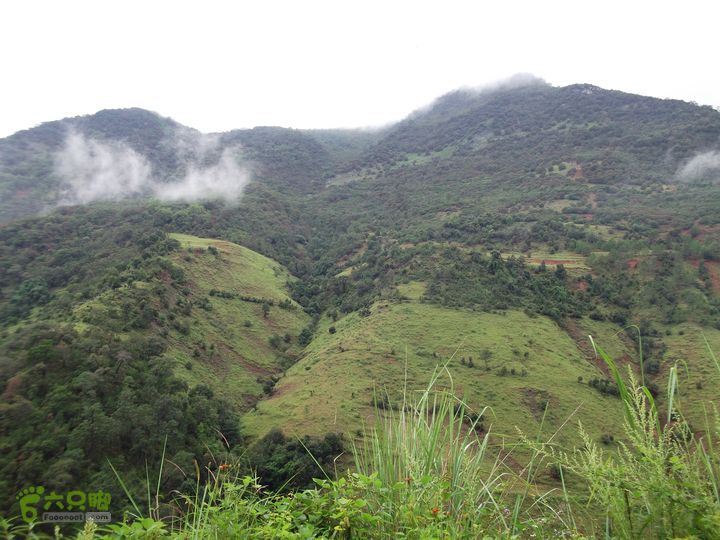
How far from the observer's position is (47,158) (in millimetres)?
146250

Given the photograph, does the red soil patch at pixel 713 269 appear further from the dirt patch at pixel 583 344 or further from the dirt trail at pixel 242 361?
the dirt trail at pixel 242 361

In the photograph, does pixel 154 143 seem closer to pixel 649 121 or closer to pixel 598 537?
pixel 649 121

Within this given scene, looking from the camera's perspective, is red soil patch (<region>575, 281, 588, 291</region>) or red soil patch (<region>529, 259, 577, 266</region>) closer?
red soil patch (<region>575, 281, 588, 291</region>)

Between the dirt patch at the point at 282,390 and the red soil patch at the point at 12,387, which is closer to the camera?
the red soil patch at the point at 12,387

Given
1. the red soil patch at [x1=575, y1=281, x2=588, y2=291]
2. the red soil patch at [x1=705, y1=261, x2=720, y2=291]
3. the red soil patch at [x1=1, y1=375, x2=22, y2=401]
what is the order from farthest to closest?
1. the red soil patch at [x1=575, y1=281, x2=588, y2=291]
2. the red soil patch at [x1=705, y1=261, x2=720, y2=291]
3. the red soil patch at [x1=1, y1=375, x2=22, y2=401]

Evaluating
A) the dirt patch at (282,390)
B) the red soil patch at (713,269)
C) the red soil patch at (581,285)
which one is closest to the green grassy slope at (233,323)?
the dirt patch at (282,390)

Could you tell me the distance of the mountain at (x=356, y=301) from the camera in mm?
26953

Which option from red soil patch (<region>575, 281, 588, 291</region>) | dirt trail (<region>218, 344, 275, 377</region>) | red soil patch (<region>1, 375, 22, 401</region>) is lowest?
dirt trail (<region>218, 344, 275, 377</region>)

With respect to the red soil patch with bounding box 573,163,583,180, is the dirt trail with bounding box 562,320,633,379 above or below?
below

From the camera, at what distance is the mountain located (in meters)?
27.0

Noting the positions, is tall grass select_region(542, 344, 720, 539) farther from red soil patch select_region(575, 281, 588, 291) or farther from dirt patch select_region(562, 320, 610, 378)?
red soil patch select_region(575, 281, 588, 291)

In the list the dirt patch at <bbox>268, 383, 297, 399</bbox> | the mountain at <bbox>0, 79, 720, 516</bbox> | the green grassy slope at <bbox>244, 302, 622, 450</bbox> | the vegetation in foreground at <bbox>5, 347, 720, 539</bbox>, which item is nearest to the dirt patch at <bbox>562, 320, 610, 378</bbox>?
the mountain at <bbox>0, 79, 720, 516</bbox>

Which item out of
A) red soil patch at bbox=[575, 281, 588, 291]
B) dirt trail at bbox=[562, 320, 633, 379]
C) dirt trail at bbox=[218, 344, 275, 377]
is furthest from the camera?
red soil patch at bbox=[575, 281, 588, 291]

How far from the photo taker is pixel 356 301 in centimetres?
6041
